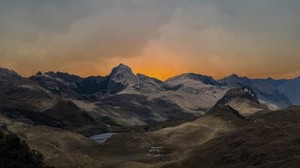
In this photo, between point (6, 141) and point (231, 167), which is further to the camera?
point (231, 167)

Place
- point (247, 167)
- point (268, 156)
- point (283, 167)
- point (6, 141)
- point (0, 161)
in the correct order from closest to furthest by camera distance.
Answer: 1. point (0, 161)
2. point (6, 141)
3. point (283, 167)
4. point (247, 167)
5. point (268, 156)

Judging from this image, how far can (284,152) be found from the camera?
199250mm

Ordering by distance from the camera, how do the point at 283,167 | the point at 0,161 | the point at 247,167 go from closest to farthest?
the point at 0,161
the point at 283,167
the point at 247,167

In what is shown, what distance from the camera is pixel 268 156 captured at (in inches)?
7825

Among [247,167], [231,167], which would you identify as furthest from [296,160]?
[231,167]

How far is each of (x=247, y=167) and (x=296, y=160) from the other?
23960 mm

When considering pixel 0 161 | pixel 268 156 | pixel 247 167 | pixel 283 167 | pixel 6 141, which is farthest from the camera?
pixel 268 156

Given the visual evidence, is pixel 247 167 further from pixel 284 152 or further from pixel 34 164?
pixel 34 164

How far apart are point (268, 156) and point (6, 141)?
117 m

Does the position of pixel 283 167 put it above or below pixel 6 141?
below

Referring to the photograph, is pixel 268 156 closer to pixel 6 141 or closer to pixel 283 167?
pixel 283 167

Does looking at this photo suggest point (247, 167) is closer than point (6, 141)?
No

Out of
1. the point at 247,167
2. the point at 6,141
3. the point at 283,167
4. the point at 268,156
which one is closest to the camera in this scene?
the point at 6,141

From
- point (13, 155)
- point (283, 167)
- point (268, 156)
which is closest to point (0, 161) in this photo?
point (13, 155)
